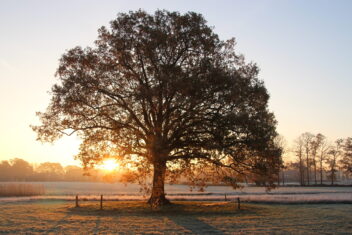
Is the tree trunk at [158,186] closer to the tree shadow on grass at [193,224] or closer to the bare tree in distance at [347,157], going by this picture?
the tree shadow on grass at [193,224]

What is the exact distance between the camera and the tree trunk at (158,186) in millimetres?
29433

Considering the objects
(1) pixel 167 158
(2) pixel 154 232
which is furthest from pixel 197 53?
(2) pixel 154 232

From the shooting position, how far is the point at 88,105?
96.8 ft

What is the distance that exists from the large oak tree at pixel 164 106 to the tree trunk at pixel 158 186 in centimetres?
9

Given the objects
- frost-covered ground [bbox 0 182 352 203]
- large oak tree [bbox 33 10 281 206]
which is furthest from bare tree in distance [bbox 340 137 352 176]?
large oak tree [bbox 33 10 281 206]

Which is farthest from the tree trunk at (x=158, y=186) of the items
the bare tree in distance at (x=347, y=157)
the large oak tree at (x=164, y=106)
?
the bare tree in distance at (x=347, y=157)

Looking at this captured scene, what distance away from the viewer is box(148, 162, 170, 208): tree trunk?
2943 cm

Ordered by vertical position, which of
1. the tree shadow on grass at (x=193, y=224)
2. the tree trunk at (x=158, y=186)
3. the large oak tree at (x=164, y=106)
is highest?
the large oak tree at (x=164, y=106)

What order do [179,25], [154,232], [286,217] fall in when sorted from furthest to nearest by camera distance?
[179,25] → [286,217] → [154,232]

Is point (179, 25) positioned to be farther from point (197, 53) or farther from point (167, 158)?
point (167, 158)

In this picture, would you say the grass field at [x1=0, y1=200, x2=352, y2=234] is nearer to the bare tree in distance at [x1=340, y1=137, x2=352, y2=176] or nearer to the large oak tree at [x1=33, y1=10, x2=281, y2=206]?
the large oak tree at [x1=33, y1=10, x2=281, y2=206]

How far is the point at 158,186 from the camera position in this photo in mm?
30828

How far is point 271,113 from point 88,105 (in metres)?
15.6

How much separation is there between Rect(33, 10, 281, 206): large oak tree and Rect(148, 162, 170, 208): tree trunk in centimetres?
9
